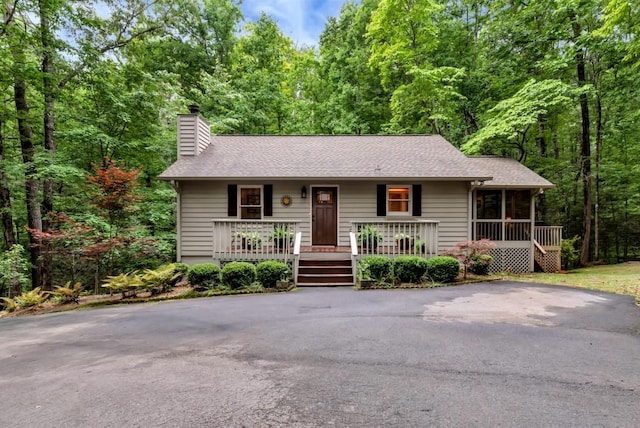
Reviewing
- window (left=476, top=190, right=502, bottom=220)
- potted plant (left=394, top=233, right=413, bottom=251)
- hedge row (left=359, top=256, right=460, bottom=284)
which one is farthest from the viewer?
window (left=476, top=190, right=502, bottom=220)

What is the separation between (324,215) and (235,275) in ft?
12.6

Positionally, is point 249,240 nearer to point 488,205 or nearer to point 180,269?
point 180,269

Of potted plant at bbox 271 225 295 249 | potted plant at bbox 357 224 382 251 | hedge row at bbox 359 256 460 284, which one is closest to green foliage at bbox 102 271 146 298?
potted plant at bbox 271 225 295 249

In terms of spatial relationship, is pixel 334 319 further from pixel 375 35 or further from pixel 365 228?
pixel 375 35

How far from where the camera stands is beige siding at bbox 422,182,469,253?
1031 centimetres

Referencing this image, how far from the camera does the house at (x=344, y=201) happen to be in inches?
372

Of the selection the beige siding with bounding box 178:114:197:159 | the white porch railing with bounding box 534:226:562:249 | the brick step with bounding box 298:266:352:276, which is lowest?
the brick step with bounding box 298:266:352:276

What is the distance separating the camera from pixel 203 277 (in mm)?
7797

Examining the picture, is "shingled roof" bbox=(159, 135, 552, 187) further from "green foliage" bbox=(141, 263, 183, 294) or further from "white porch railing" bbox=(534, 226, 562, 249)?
"green foliage" bbox=(141, 263, 183, 294)

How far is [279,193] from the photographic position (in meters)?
10.5

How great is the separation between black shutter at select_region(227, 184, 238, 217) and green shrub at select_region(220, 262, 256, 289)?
9.18 feet

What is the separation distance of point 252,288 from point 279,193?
3674 mm

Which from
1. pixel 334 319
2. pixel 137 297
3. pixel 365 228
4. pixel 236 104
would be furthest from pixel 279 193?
pixel 236 104

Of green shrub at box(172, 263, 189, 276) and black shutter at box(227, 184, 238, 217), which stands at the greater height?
black shutter at box(227, 184, 238, 217)
